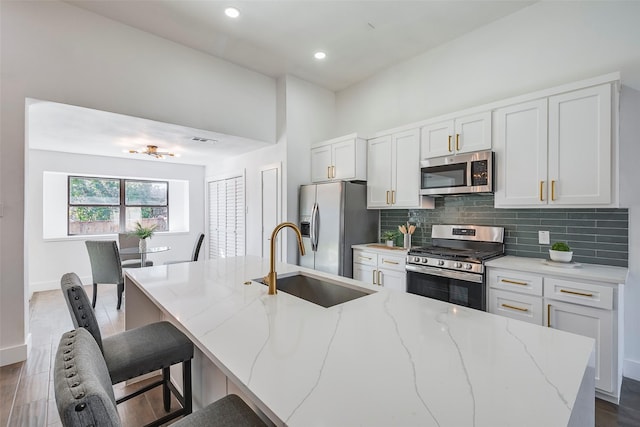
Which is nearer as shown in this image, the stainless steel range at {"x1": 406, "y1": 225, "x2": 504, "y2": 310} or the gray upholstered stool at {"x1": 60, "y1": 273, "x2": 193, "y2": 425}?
the gray upholstered stool at {"x1": 60, "y1": 273, "x2": 193, "y2": 425}

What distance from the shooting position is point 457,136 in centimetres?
299

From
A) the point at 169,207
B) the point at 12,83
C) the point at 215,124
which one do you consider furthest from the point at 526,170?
the point at 169,207

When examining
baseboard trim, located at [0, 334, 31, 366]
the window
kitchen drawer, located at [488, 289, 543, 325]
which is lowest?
baseboard trim, located at [0, 334, 31, 366]

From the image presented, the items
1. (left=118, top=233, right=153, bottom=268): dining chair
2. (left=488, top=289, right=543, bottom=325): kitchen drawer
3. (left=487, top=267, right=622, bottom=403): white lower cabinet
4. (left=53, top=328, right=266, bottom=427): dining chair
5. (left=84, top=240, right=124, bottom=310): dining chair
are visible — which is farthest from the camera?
(left=118, top=233, right=153, bottom=268): dining chair

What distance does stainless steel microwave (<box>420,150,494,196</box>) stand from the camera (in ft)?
9.14

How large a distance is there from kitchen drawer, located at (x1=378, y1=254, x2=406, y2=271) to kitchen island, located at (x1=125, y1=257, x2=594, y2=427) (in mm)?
1654

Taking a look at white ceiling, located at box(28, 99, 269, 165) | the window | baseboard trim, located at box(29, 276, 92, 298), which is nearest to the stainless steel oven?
white ceiling, located at box(28, 99, 269, 165)

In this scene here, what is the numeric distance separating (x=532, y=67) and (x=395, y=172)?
1585 millimetres

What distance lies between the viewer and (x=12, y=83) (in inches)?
101

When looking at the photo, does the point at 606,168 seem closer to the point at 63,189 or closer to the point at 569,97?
the point at 569,97

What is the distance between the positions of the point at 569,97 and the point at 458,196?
1262 millimetres

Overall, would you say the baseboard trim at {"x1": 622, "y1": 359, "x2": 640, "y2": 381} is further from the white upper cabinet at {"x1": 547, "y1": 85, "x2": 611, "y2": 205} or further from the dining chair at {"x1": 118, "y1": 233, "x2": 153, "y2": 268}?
the dining chair at {"x1": 118, "y1": 233, "x2": 153, "y2": 268}

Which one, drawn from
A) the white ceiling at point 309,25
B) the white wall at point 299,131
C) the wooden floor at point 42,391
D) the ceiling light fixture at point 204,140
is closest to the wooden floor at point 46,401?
the wooden floor at point 42,391

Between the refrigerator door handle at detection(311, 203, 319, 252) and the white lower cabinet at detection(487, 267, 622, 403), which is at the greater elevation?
the refrigerator door handle at detection(311, 203, 319, 252)
